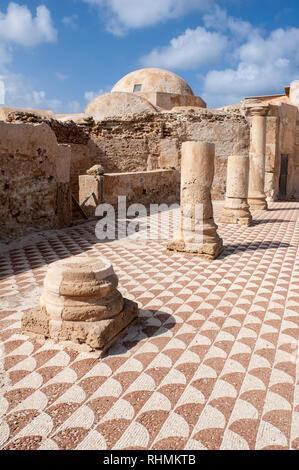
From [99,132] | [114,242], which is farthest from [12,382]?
[99,132]

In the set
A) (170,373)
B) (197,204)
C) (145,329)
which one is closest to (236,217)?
(197,204)

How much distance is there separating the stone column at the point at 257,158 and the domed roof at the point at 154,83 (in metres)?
8.96

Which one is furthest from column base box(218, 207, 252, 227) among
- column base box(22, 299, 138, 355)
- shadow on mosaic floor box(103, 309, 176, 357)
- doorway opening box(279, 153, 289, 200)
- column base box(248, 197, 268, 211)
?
doorway opening box(279, 153, 289, 200)

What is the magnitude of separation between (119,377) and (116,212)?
27.6ft

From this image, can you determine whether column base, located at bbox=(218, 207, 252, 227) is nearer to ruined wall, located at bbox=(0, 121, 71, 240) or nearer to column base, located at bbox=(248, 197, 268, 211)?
column base, located at bbox=(248, 197, 268, 211)

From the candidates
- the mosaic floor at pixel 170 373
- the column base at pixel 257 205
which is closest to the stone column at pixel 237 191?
the column base at pixel 257 205

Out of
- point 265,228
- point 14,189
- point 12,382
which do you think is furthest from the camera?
point 265,228

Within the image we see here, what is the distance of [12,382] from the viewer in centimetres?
273

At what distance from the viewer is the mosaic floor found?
2.22 meters

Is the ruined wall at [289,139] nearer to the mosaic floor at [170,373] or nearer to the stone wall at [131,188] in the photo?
the stone wall at [131,188]

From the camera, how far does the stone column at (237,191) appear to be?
9.68 m

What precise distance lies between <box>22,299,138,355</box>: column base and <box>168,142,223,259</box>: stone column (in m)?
3.17

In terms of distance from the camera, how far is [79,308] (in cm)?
322
